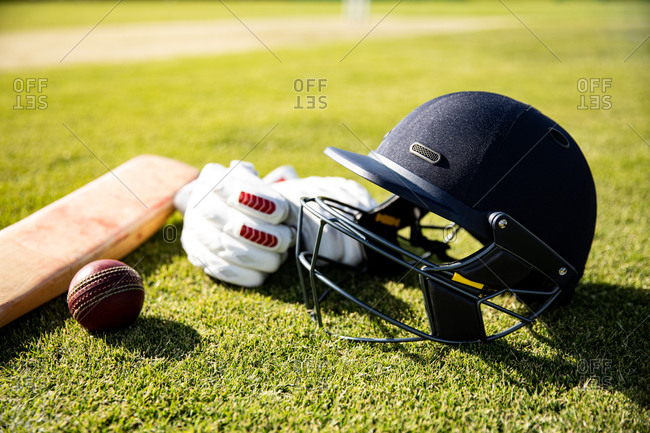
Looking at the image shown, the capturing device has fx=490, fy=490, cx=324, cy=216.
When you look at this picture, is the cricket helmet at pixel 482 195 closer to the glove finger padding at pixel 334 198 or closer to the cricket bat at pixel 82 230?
the glove finger padding at pixel 334 198

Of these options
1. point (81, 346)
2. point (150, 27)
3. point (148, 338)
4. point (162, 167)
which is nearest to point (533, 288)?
point (148, 338)

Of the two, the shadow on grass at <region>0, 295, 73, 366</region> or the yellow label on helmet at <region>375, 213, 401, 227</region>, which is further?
the yellow label on helmet at <region>375, 213, 401, 227</region>

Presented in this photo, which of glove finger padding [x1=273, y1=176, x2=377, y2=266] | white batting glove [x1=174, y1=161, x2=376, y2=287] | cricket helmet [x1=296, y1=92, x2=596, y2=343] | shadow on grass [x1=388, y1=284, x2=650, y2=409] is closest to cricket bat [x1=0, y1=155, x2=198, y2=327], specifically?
white batting glove [x1=174, y1=161, x2=376, y2=287]

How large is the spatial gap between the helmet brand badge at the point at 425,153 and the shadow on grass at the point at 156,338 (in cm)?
108

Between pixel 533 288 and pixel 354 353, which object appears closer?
pixel 354 353

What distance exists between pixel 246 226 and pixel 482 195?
993 mm

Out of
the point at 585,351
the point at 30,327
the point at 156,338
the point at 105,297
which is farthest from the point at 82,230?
the point at 585,351

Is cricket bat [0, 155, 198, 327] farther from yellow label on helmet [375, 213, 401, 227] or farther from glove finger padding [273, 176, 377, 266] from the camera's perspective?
yellow label on helmet [375, 213, 401, 227]

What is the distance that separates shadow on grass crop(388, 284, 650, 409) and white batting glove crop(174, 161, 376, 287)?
0.68 metres

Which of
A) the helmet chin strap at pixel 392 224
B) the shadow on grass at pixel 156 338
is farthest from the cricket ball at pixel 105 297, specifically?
the helmet chin strap at pixel 392 224

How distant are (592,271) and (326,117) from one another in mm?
3231

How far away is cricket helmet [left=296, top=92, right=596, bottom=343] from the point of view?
1615mm

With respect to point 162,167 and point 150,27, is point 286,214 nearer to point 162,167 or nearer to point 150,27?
point 162,167

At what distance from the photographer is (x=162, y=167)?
295 centimetres
